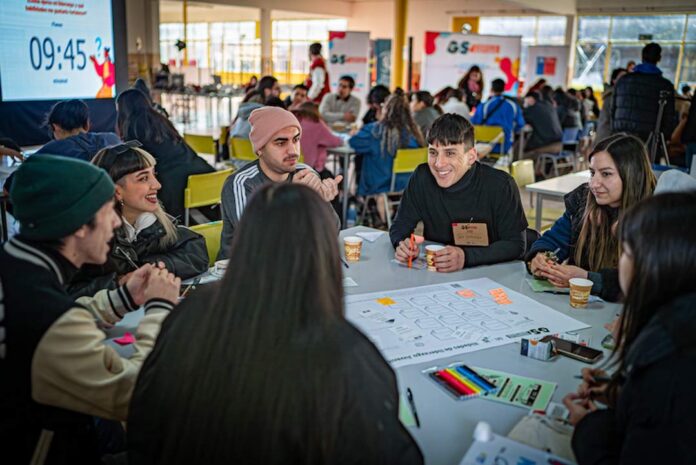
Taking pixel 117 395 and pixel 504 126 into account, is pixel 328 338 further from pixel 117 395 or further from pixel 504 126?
pixel 504 126

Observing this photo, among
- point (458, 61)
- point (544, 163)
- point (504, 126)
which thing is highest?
point (458, 61)

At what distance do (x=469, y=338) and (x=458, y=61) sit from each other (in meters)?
10.0

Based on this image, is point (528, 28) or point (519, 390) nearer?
point (519, 390)

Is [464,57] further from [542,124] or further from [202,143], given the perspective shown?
[202,143]

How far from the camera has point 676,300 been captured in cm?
122

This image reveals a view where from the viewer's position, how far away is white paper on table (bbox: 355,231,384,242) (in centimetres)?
311

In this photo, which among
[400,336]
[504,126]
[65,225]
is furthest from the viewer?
[504,126]

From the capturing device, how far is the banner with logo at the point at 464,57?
11.1 metres

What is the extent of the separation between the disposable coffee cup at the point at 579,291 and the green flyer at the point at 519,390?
26.1 inches

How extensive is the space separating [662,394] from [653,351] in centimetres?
8

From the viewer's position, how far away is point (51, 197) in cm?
141

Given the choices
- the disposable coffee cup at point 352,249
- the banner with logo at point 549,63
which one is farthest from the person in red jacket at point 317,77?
the disposable coffee cup at point 352,249

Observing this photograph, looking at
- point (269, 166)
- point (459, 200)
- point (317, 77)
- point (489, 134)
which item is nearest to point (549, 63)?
point (317, 77)

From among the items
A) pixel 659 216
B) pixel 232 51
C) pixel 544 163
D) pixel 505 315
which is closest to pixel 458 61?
pixel 544 163
